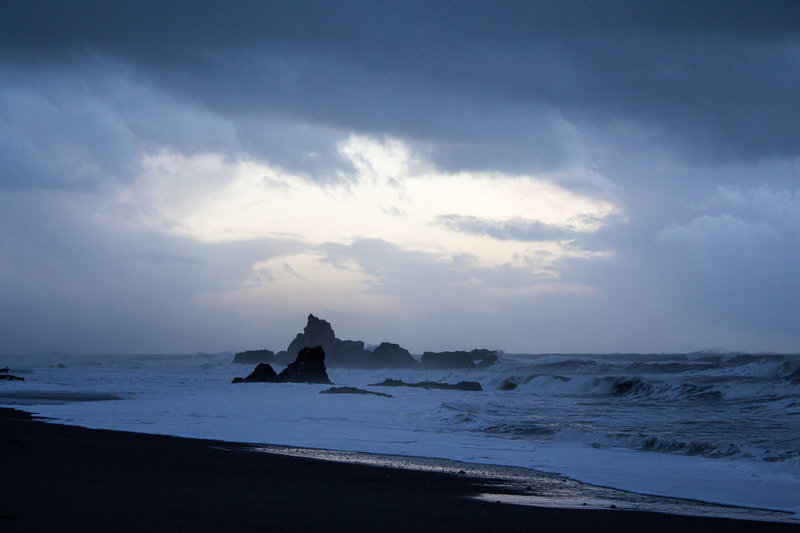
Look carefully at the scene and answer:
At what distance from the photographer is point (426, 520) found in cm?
658

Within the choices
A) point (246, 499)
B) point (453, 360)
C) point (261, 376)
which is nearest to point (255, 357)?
point (453, 360)

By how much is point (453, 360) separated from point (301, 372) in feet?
113

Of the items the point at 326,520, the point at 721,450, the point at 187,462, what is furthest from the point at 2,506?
the point at 721,450

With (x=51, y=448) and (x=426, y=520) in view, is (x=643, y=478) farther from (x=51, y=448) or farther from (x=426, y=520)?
(x=51, y=448)

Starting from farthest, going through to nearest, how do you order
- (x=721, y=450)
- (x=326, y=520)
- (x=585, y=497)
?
(x=721, y=450), (x=585, y=497), (x=326, y=520)

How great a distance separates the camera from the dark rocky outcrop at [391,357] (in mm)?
73188

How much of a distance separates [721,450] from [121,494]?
36.5 feet

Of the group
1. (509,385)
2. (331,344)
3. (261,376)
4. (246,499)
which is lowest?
(261,376)

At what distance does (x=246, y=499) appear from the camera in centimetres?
695

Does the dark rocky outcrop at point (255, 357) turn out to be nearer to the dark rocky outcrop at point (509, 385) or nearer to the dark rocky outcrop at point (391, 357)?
the dark rocky outcrop at point (391, 357)

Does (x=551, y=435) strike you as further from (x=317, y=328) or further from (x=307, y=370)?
(x=317, y=328)

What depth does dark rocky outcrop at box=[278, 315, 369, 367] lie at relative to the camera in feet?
249

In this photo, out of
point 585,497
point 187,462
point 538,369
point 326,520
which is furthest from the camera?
point 538,369

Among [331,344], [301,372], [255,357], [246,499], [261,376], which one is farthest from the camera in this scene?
[255,357]
